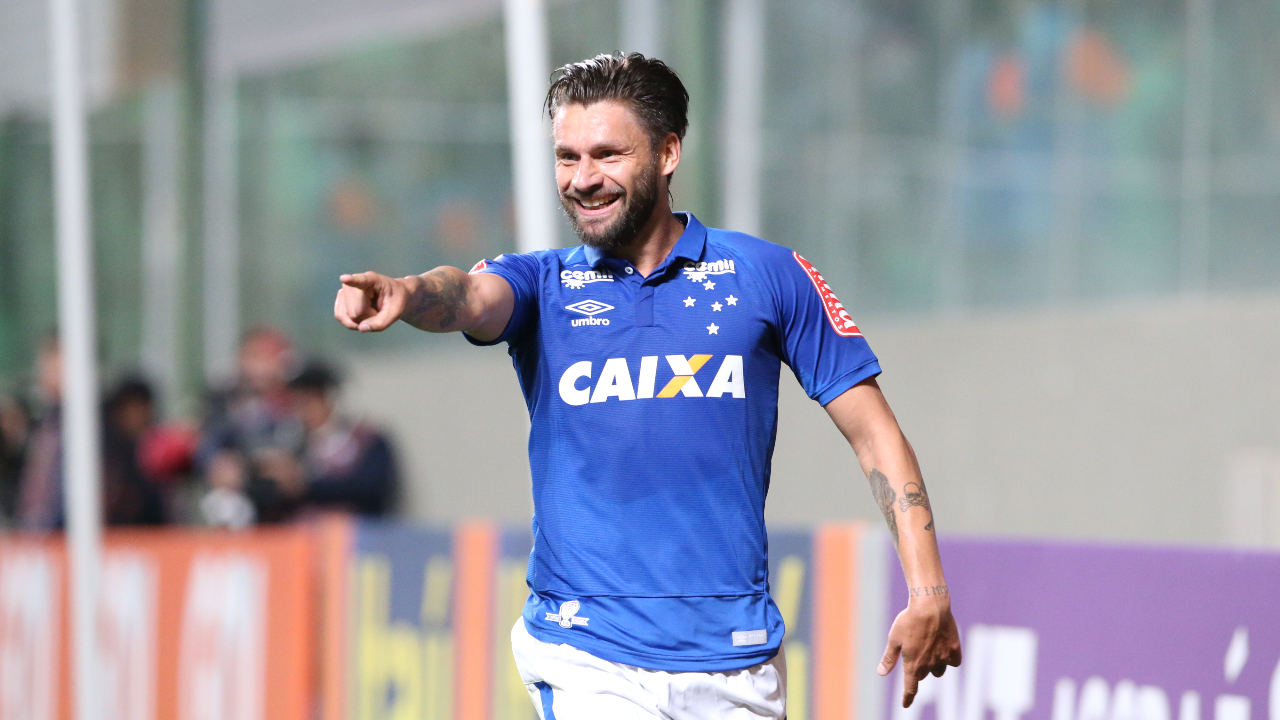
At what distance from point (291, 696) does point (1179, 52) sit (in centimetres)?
658

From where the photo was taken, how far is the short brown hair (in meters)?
4.08

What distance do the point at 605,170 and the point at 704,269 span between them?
13.4 inches

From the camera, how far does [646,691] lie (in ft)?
13.1

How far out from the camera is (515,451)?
524 inches

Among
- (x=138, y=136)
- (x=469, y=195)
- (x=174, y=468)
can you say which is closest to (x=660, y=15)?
(x=469, y=195)

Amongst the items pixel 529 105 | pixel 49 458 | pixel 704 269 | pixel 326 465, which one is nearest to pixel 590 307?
pixel 704 269

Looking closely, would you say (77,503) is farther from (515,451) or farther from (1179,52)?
(1179,52)

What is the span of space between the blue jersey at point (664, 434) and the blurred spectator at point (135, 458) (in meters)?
8.48

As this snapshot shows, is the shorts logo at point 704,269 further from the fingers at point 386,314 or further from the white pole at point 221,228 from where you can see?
the white pole at point 221,228

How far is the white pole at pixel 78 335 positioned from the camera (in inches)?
359

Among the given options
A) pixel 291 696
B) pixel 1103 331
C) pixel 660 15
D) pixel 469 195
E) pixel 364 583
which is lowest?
pixel 291 696

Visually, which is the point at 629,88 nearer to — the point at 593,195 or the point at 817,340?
the point at 593,195

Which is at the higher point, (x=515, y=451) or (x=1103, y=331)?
(x=1103, y=331)

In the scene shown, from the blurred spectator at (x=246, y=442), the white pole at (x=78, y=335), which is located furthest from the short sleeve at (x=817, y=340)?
the blurred spectator at (x=246, y=442)
